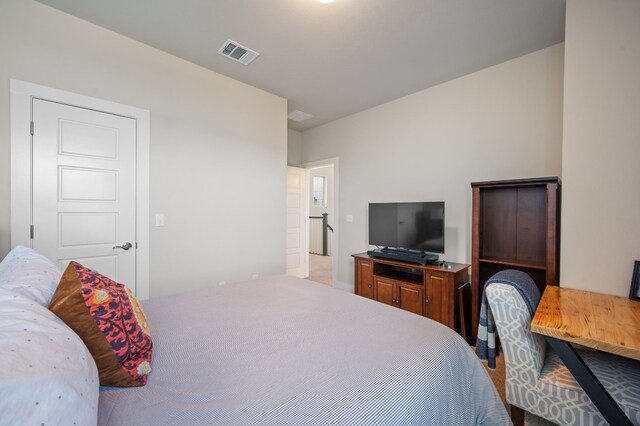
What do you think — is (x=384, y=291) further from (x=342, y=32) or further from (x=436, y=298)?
(x=342, y=32)

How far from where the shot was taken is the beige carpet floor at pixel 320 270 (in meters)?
5.02

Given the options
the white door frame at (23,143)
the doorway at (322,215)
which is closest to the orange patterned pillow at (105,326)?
the white door frame at (23,143)

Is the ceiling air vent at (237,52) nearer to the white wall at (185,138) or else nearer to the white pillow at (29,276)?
the white wall at (185,138)

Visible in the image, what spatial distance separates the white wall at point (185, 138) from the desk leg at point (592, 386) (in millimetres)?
2878

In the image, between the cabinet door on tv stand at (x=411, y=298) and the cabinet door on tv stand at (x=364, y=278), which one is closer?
the cabinet door on tv stand at (x=411, y=298)

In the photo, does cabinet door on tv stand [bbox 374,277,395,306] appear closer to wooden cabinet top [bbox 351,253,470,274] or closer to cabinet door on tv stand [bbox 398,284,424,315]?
cabinet door on tv stand [bbox 398,284,424,315]

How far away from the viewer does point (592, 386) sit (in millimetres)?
1134

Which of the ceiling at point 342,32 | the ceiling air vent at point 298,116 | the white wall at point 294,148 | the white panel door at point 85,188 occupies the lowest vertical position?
the white panel door at point 85,188

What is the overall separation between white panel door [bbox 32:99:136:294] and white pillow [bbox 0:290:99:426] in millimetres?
1831

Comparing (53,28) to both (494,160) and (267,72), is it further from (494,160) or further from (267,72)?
(494,160)

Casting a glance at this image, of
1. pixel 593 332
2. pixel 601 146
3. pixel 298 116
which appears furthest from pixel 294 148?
pixel 593 332

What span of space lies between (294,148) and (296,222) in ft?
4.55

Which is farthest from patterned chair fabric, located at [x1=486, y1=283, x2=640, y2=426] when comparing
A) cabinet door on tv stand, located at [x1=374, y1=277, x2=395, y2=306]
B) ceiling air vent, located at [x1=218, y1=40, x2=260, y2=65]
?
ceiling air vent, located at [x1=218, y1=40, x2=260, y2=65]

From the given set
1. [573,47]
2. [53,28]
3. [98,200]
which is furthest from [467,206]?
[53,28]
